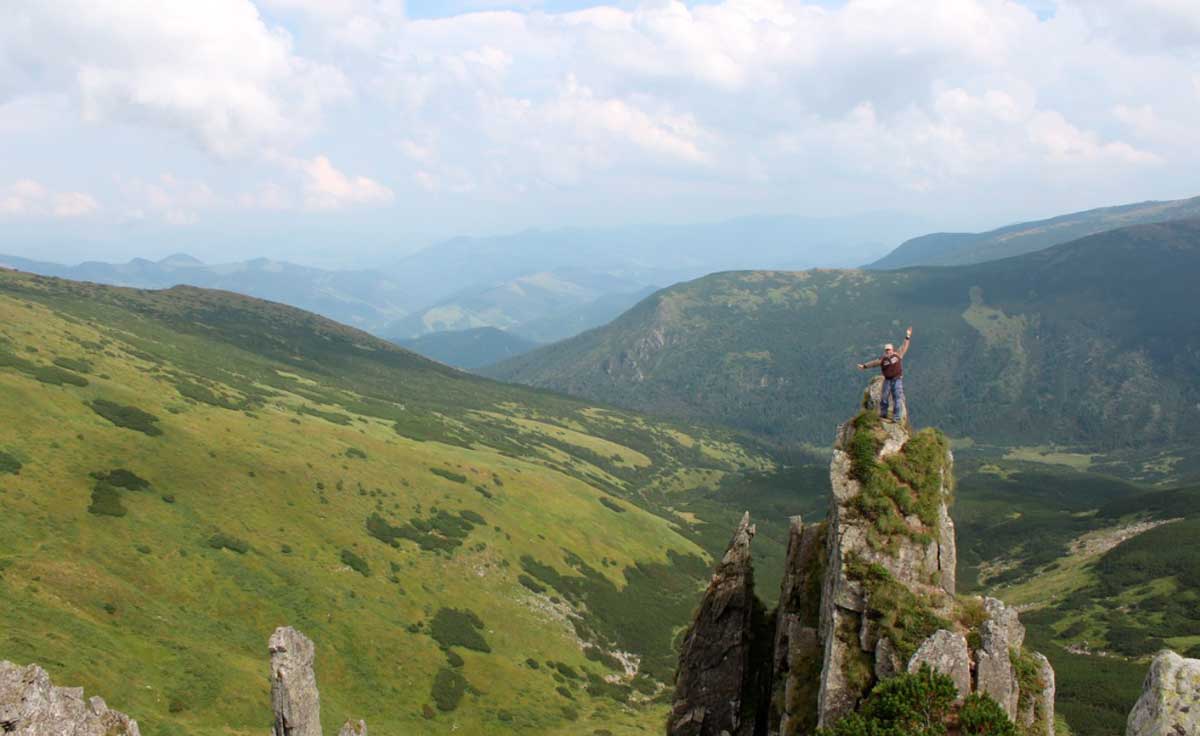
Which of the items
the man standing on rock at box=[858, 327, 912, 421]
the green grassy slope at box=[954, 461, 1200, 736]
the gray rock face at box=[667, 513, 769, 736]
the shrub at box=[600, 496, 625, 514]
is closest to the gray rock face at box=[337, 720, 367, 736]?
the gray rock face at box=[667, 513, 769, 736]

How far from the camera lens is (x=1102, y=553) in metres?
172

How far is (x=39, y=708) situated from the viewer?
2217cm

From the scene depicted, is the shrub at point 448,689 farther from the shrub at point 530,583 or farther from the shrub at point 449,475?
the shrub at point 449,475

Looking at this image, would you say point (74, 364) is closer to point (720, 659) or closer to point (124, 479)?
point (124, 479)

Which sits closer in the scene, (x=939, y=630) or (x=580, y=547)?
(x=939, y=630)

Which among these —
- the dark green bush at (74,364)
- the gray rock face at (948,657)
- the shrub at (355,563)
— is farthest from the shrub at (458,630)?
the dark green bush at (74,364)

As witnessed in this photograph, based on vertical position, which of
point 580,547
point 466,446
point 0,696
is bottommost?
point 580,547

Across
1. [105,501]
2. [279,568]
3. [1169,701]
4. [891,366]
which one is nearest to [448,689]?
[279,568]

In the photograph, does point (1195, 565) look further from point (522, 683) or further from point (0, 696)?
point (0, 696)

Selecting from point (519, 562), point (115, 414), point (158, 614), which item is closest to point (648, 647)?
point (519, 562)

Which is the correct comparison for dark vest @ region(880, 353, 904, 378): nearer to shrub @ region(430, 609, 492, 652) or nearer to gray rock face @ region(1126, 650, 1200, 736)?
gray rock face @ region(1126, 650, 1200, 736)

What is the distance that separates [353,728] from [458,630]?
55.2m

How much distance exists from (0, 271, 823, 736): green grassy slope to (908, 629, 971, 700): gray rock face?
4560 centimetres

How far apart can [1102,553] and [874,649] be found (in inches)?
7907
